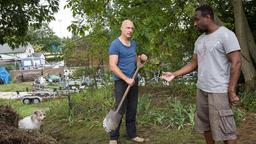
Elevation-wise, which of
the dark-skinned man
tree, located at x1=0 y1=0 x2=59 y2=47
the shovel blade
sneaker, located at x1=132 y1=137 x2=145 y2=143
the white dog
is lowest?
sneaker, located at x1=132 y1=137 x2=145 y2=143

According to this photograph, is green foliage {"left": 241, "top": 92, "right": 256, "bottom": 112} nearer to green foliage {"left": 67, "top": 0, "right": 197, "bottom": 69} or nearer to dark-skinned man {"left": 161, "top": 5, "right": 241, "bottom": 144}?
green foliage {"left": 67, "top": 0, "right": 197, "bottom": 69}

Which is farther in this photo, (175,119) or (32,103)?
(32,103)

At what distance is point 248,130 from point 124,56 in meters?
2.60

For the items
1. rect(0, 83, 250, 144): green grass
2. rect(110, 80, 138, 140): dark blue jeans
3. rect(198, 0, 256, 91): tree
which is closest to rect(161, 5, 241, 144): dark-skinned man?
rect(110, 80, 138, 140): dark blue jeans

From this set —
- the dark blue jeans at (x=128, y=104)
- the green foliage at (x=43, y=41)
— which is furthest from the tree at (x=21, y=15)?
the dark blue jeans at (x=128, y=104)

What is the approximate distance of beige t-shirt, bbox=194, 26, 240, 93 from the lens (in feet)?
16.0

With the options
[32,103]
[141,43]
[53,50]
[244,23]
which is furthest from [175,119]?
[32,103]

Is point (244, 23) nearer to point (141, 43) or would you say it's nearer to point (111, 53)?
point (141, 43)

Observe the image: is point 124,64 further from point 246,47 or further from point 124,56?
point 246,47

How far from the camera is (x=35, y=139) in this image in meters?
6.09

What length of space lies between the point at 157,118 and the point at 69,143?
1630 millimetres

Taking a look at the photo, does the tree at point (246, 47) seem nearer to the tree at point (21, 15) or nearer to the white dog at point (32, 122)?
the tree at point (21, 15)

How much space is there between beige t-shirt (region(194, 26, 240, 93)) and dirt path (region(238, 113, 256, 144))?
2.22 m

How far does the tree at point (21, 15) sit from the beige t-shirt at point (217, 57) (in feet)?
13.8
